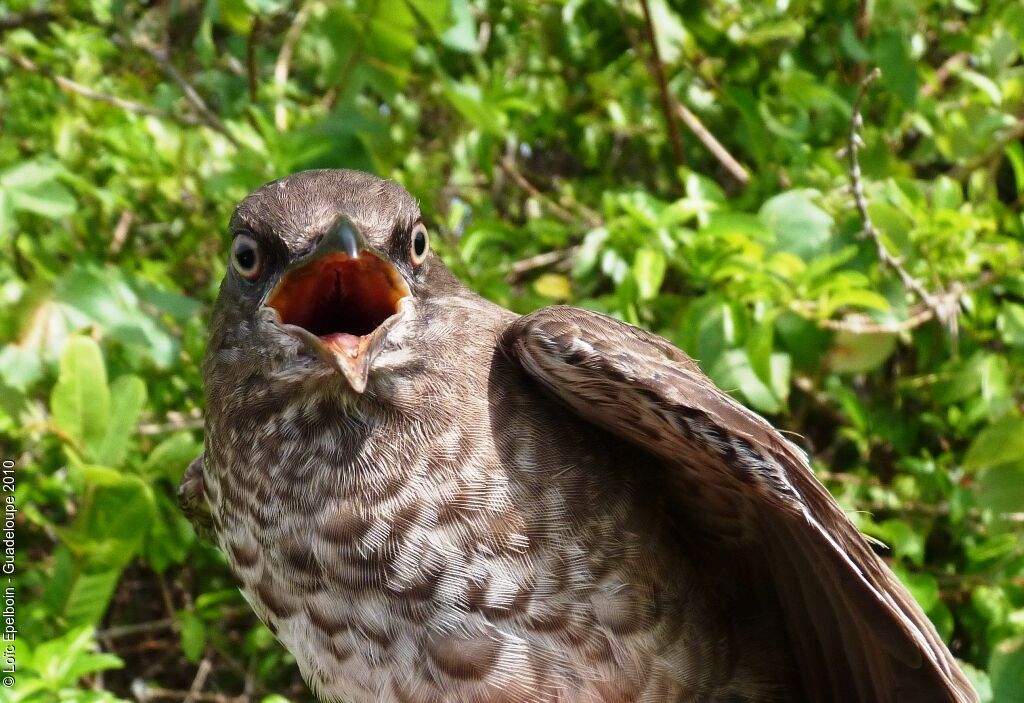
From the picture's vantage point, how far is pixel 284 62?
152 inches

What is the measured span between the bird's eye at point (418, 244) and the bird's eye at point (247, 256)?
0.31m

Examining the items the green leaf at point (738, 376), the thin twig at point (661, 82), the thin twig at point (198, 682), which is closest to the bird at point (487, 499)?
the green leaf at point (738, 376)

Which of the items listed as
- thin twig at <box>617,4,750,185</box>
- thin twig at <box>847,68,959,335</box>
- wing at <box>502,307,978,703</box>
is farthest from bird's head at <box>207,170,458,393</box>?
thin twig at <box>617,4,750,185</box>

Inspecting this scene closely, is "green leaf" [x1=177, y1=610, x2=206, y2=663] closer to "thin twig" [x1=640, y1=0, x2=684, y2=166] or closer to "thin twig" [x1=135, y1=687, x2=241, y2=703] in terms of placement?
"thin twig" [x1=135, y1=687, x2=241, y2=703]

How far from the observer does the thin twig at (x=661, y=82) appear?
131 inches

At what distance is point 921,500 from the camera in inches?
131

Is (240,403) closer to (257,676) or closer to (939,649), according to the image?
(939,649)

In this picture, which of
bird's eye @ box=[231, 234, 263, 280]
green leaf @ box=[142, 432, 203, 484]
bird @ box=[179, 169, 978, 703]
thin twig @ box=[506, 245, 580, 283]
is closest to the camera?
bird @ box=[179, 169, 978, 703]

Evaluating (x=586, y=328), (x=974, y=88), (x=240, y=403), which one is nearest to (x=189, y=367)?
(x=240, y=403)

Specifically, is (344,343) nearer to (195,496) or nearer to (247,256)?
(247,256)

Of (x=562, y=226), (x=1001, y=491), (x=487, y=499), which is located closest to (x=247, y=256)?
(x=487, y=499)

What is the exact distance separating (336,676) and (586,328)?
0.82 metres

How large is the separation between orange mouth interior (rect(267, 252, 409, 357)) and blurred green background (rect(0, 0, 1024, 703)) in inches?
30.7

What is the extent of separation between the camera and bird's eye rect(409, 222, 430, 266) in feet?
7.02
